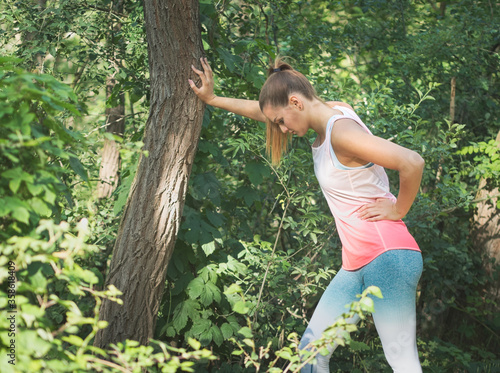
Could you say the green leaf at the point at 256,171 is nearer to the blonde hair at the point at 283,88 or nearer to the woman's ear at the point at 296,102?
the blonde hair at the point at 283,88

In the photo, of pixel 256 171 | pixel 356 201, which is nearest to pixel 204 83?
pixel 256 171

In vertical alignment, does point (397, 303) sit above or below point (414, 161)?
below

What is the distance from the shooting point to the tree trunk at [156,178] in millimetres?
2963

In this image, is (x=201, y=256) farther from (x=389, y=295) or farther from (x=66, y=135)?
(x=66, y=135)

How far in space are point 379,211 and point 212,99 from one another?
1.20 m

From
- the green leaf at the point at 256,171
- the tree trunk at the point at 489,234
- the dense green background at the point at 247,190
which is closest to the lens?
the dense green background at the point at 247,190

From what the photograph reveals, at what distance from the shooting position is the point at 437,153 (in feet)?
14.1

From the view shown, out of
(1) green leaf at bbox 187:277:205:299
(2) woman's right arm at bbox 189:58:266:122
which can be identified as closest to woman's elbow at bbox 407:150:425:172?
(2) woman's right arm at bbox 189:58:266:122

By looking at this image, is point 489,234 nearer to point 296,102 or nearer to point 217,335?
point 217,335

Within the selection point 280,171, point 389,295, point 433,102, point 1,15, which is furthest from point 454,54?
point 1,15

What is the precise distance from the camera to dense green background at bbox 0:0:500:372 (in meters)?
2.07

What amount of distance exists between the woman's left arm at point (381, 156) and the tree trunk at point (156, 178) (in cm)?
100

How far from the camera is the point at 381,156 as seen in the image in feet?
7.48

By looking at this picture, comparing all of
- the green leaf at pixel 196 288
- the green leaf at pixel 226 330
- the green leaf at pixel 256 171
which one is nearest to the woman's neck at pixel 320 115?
the green leaf at pixel 256 171
